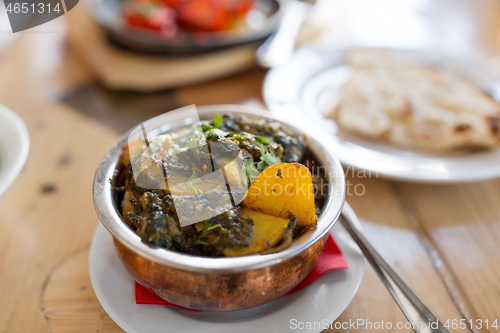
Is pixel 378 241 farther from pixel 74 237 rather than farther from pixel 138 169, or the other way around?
pixel 74 237

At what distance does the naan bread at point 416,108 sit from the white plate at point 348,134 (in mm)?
61

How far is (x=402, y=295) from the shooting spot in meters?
0.99

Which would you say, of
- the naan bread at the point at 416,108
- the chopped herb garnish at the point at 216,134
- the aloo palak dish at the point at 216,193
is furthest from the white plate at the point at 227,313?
the naan bread at the point at 416,108

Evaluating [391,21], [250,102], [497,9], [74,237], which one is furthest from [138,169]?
[497,9]

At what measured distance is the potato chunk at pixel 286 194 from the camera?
920 mm

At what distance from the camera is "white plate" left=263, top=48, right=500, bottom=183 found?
146 cm

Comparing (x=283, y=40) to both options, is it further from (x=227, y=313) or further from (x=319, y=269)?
(x=227, y=313)

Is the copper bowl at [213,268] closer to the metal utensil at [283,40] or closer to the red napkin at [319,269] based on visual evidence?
the red napkin at [319,269]

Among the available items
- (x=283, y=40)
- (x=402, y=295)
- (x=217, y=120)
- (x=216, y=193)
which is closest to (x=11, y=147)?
(x=217, y=120)

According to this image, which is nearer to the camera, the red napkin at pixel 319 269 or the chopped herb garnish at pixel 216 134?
the red napkin at pixel 319 269

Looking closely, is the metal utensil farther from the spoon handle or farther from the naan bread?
the spoon handle

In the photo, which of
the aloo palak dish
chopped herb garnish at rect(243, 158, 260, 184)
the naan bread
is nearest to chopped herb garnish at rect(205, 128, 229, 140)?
the aloo palak dish

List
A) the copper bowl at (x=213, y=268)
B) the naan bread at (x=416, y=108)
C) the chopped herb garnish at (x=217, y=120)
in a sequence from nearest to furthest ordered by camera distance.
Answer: the copper bowl at (x=213, y=268), the chopped herb garnish at (x=217, y=120), the naan bread at (x=416, y=108)

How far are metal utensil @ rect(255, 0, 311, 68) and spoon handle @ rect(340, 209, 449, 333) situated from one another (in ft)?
4.94
